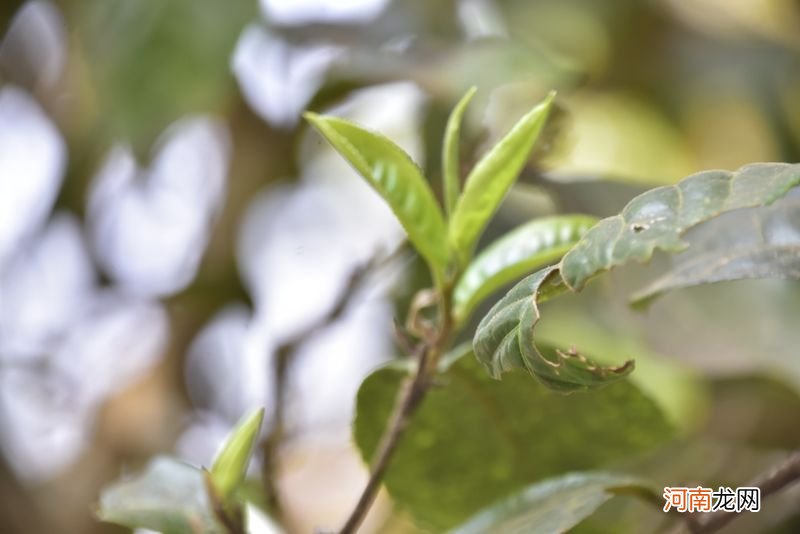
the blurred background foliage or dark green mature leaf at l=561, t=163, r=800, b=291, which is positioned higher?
dark green mature leaf at l=561, t=163, r=800, b=291

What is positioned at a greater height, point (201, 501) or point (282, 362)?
point (201, 501)

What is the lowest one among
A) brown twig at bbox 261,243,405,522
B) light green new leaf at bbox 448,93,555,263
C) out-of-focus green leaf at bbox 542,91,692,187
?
out-of-focus green leaf at bbox 542,91,692,187

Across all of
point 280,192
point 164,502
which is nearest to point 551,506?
point 164,502

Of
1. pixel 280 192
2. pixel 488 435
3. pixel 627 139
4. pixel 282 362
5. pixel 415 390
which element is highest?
pixel 415 390

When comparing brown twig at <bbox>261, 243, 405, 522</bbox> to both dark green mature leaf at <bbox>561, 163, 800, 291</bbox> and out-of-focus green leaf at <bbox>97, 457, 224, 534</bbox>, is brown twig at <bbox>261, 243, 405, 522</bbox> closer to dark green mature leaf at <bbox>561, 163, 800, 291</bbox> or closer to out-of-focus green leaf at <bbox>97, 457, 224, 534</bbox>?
out-of-focus green leaf at <bbox>97, 457, 224, 534</bbox>

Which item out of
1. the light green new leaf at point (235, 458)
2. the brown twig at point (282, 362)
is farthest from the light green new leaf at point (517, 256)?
the brown twig at point (282, 362)

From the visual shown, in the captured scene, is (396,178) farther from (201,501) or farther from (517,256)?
(201,501)

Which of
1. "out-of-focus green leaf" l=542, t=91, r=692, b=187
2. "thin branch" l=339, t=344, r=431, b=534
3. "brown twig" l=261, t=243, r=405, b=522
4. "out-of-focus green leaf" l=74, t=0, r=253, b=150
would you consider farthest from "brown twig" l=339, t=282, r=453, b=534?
"out-of-focus green leaf" l=542, t=91, r=692, b=187
